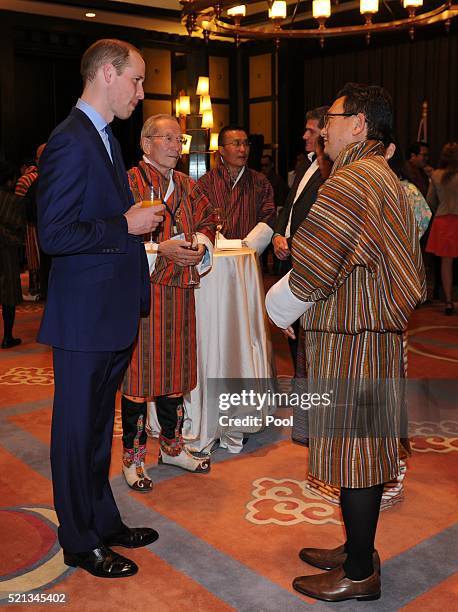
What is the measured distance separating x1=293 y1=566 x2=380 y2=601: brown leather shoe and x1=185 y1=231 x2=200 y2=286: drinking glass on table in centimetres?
134

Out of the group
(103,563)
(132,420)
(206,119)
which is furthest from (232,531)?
(206,119)

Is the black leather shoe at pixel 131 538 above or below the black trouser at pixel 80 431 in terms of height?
below

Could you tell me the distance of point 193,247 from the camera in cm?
288

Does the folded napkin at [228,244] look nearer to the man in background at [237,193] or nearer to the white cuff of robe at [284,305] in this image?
the man in background at [237,193]

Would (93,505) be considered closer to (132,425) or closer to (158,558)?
(158,558)

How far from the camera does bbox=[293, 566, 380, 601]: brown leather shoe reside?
2.07 m

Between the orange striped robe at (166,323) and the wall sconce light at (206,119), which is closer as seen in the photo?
the orange striped robe at (166,323)

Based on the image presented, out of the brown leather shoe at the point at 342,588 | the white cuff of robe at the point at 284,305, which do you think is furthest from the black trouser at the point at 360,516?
the white cuff of robe at the point at 284,305

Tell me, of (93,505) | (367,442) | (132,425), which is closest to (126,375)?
(132,425)

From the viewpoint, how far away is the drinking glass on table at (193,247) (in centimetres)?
287

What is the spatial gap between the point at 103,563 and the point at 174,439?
975 millimetres

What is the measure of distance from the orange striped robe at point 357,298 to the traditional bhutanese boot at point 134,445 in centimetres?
110

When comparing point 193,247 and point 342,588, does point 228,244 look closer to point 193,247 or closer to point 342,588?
point 193,247

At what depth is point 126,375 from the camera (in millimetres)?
2951
